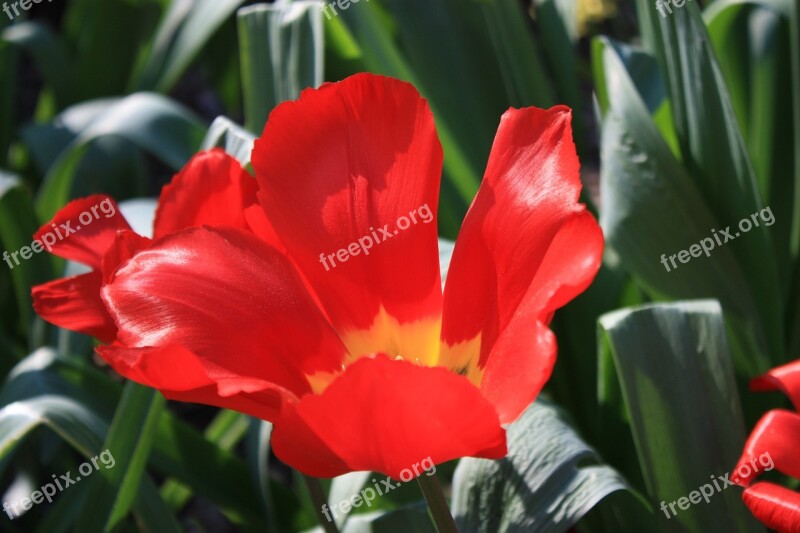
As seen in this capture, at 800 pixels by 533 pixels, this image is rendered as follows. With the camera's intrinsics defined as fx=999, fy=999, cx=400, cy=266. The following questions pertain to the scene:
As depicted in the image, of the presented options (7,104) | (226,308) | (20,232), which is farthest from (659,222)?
(7,104)

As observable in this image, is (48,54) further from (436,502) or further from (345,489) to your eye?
(436,502)

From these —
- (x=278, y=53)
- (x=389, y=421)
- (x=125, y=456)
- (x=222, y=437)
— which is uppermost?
(x=278, y=53)

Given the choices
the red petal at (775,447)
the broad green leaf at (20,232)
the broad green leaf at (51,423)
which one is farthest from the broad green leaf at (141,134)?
the red petal at (775,447)

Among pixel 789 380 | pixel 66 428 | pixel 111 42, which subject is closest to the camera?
pixel 789 380

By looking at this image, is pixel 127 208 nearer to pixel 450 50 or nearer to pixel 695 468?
pixel 450 50

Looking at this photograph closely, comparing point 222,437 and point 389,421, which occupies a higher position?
point 389,421

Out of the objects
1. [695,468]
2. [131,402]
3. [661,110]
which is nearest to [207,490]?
[131,402]

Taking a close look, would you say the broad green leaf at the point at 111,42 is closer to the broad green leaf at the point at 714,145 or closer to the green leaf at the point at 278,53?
the green leaf at the point at 278,53
